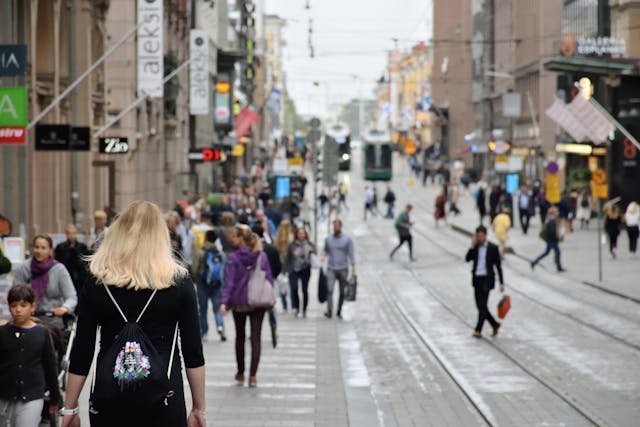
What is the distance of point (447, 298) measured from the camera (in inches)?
1189

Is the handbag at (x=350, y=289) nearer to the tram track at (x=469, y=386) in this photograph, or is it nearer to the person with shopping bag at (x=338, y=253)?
the person with shopping bag at (x=338, y=253)

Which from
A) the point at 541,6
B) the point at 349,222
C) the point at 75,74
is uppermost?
the point at 541,6

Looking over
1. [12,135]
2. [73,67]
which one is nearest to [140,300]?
[12,135]

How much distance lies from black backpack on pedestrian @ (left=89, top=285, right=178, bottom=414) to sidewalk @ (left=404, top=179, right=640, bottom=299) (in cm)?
2360

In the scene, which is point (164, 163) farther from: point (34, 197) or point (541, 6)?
point (541, 6)

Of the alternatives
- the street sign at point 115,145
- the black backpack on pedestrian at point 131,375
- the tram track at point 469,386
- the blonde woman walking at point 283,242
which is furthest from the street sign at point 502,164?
the black backpack on pedestrian at point 131,375

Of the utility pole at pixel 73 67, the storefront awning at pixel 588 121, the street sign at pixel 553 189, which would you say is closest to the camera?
the storefront awning at pixel 588 121

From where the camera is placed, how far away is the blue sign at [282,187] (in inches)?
2124

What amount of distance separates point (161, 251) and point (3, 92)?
1472 cm

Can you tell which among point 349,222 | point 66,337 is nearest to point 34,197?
point 66,337

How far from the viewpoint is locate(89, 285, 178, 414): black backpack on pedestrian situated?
6141 millimetres

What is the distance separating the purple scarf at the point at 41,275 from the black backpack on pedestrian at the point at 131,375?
6825 millimetres

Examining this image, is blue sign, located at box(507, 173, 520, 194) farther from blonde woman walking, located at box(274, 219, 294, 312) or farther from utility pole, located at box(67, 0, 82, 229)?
blonde woman walking, located at box(274, 219, 294, 312)

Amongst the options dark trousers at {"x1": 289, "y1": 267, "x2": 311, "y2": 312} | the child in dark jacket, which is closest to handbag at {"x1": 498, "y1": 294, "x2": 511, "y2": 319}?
dark trousers at {"x1": 289, "y1": 267, "x2": 311, "y2": 312}
